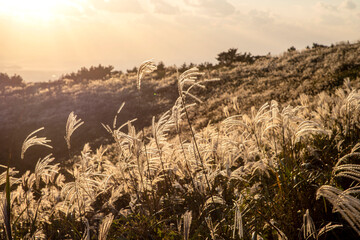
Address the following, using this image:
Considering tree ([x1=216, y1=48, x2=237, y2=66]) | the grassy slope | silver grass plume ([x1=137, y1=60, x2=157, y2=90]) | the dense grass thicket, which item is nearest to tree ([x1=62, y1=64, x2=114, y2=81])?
the grassy slope

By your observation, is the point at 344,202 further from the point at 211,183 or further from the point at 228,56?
the point at 228,56

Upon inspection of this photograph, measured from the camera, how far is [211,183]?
379cm

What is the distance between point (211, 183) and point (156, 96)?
66.8 feet

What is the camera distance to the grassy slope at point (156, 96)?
563 inches

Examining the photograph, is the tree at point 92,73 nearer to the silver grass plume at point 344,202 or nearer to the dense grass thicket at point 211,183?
the dense grass thicket at point 211,183

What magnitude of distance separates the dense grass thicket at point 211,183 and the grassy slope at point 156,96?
7372 mm

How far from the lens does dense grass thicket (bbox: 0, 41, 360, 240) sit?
98.2 inches

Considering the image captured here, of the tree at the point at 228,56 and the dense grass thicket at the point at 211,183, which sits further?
the tree at the point at 228,56

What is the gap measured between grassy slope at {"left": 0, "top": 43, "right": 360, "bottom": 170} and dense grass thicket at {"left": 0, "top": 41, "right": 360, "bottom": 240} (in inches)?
290

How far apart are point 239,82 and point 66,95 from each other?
1757cm

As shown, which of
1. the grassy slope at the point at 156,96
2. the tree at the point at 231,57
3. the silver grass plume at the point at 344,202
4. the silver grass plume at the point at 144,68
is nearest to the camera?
the silver grass plume at the point at 344,202

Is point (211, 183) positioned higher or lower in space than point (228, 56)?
lower

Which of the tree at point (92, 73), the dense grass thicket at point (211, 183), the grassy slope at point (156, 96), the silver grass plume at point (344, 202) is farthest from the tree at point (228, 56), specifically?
the silver grass plume at point (344, 202)

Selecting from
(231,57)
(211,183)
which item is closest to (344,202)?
(211,183)
